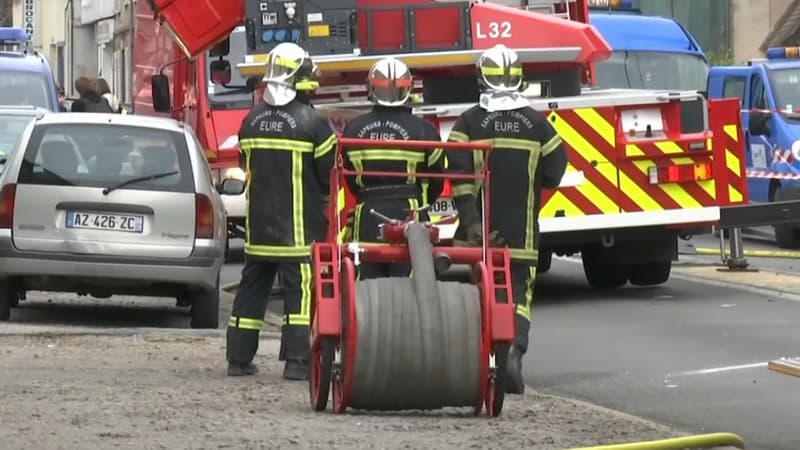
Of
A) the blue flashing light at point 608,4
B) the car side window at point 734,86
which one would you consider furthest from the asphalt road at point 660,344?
the blue flashing light at point 608,4

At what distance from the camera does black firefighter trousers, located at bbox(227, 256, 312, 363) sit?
10875 millimetres

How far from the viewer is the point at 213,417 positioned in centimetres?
919

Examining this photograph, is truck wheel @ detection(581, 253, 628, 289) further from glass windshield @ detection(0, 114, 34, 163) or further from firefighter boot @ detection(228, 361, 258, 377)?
firefighter boot @ detection(228, 361, 258, 377)

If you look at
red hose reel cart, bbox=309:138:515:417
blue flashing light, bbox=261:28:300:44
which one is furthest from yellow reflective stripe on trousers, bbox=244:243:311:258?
blue flashing light, bbox=261:28:300:44

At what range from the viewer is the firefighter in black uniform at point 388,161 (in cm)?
1021

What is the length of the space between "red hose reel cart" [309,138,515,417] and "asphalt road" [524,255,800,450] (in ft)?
3.98

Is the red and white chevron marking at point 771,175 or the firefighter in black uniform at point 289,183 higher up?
the firefighter in black uniform at point 289,183

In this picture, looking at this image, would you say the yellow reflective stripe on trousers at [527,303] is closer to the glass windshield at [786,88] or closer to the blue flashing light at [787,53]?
the glass windshield at [786,88]

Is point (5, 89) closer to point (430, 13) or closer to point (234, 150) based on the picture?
point (234, 150)

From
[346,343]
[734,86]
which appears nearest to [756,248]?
[734,86]

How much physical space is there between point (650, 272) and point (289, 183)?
22.1 feet

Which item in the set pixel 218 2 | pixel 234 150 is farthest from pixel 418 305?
pixel 234 150

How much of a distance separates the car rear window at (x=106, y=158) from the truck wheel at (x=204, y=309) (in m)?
0.85

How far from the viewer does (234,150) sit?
19984 mm
